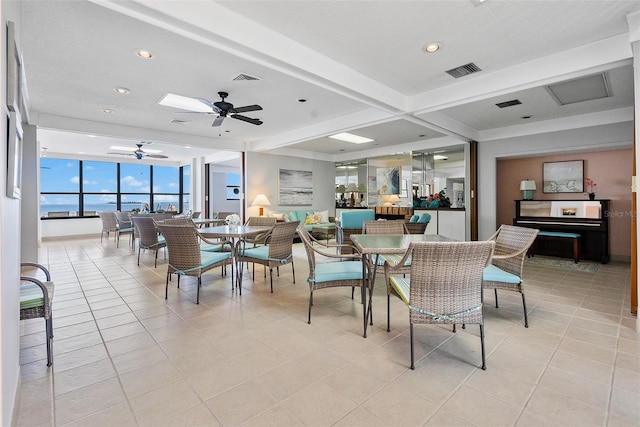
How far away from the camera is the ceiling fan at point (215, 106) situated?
162 inches

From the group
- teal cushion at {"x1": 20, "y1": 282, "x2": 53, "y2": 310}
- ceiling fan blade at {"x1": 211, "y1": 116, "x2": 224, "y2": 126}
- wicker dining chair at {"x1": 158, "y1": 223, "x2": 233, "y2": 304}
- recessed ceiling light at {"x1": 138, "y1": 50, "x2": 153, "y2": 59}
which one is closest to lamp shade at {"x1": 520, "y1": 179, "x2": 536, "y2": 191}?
ceiling fan blade at {"x1": 211, "y1": 116, "x2": 224, "y2": 126}

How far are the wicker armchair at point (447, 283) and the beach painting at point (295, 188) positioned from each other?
707cm

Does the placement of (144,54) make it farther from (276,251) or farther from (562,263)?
(562,263)

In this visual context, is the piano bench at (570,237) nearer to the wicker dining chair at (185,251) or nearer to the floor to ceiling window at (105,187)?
the wicker dining chair at (185,251)

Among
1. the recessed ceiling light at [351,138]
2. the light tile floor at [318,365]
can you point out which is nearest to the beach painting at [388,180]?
the recessed ceiling light at [351,138]

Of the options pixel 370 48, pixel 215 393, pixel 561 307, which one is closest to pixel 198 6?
pixel 370 48

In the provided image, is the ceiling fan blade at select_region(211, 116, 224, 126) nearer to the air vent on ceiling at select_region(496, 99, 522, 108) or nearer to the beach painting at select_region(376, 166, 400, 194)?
the air vent on ceiling at select_region(496, 99, 522, 108)

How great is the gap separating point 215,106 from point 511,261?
3.90 metres

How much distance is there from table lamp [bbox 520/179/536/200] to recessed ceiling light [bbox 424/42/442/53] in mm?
4533

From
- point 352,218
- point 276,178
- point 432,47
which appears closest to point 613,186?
point 352,218

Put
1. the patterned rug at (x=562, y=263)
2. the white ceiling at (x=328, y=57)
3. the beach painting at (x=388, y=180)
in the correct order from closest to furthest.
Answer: the white ceiling at (x=328, y=57) → the patterned rug at (x=562, y=263) → the beach painting at (x=388, y=180)

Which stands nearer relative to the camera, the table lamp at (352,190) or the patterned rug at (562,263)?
the patterned rug at (562,263)

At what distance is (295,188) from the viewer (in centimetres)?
908

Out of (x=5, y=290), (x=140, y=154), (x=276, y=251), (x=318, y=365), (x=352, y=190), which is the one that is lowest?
(x=318, y=365)
